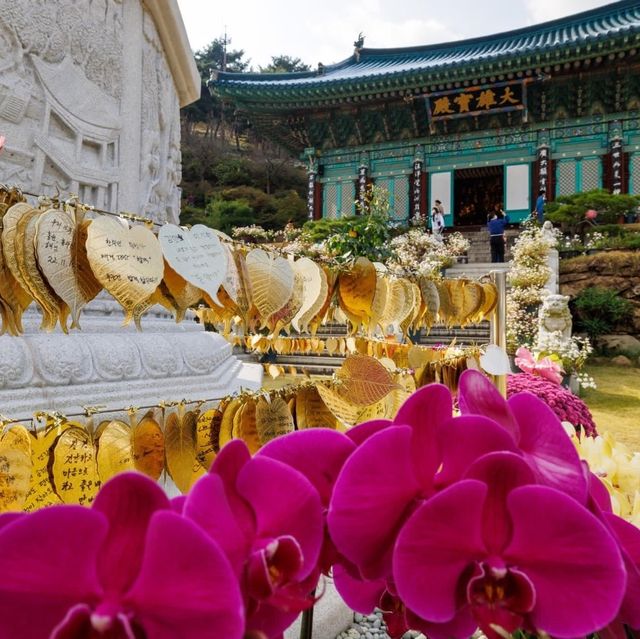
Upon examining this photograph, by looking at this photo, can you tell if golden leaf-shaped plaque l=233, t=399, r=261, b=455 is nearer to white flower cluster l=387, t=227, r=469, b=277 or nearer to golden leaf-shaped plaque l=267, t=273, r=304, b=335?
golden leaf-shaped plaque l=267, t=273, r=304, b=335

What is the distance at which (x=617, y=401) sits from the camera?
244 inches

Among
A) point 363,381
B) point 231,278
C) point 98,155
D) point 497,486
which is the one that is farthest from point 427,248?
point 497,486

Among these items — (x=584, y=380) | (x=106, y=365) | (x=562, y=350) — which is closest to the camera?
(x=106, y=365)

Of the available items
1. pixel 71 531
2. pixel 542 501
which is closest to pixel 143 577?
pixel 71 531

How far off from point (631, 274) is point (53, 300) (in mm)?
10971

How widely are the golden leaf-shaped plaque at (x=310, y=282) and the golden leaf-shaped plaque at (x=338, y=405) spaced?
0.20 metres

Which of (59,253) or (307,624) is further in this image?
(59,253)

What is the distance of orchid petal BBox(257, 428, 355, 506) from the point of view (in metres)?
0.41

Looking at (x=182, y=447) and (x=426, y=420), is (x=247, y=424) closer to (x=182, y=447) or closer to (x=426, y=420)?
(x=182, y=447)

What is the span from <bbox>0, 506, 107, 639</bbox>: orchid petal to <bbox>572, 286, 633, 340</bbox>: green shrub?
1037cm

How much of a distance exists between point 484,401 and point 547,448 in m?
0.06

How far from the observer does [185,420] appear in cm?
94

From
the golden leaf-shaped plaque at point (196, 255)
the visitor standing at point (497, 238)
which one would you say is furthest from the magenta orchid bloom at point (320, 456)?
the visitor standing at point (497, 238)

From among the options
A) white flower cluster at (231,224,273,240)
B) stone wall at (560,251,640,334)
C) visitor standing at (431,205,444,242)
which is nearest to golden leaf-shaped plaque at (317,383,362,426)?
stone wall at (560,251,640,334)
